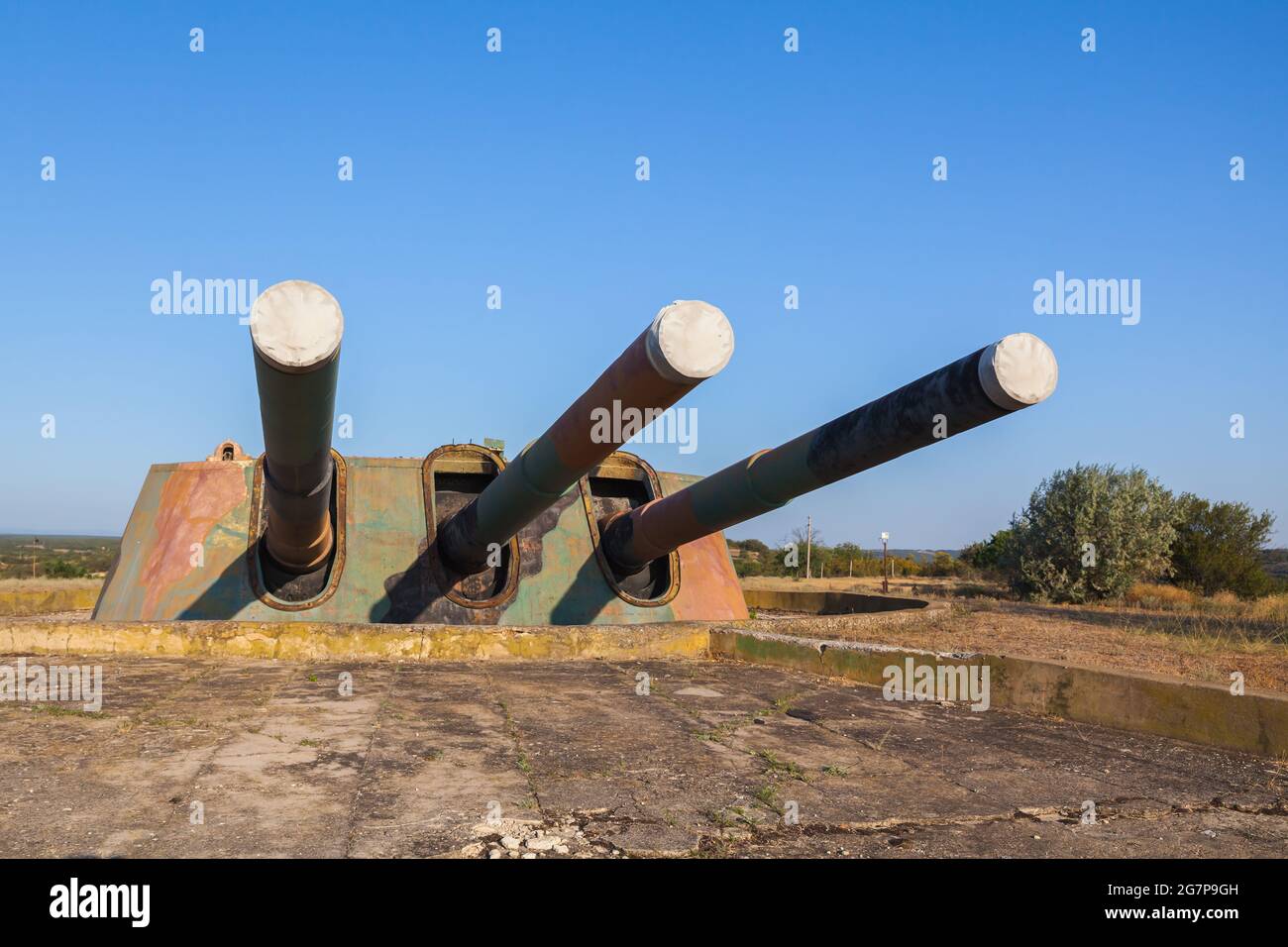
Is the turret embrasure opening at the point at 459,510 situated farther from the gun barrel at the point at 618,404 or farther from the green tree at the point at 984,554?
the green tree at the point at 984,554

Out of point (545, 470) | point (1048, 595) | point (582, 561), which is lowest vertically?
point (1048, 595)

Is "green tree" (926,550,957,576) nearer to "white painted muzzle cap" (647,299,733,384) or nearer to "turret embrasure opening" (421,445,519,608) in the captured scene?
"turret embrasure opening" (421,445,519,608)

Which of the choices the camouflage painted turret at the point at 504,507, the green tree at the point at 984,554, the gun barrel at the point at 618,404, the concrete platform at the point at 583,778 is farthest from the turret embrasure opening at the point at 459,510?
the green tree at the point at 984,554

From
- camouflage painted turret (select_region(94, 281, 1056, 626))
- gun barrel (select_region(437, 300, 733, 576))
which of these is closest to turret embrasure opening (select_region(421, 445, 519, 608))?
camouflage painted turret (select_region(94, 281, 1056, 626))

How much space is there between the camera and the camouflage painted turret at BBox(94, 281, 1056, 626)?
450cm

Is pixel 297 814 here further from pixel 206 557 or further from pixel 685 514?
pixel 206 557

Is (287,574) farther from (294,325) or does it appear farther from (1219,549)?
(1219,549)

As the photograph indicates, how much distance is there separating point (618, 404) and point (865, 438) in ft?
4.51

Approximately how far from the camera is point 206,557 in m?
8.26

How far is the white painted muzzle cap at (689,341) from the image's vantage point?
4.39 m

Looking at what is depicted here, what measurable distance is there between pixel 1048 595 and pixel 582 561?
12452 mm

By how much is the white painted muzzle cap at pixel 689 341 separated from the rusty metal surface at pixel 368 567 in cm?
465

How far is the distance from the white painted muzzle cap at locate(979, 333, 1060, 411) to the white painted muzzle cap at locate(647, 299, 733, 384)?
113 cm

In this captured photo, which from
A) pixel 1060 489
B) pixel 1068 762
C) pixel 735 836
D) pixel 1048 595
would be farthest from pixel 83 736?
pixel 1060 489
